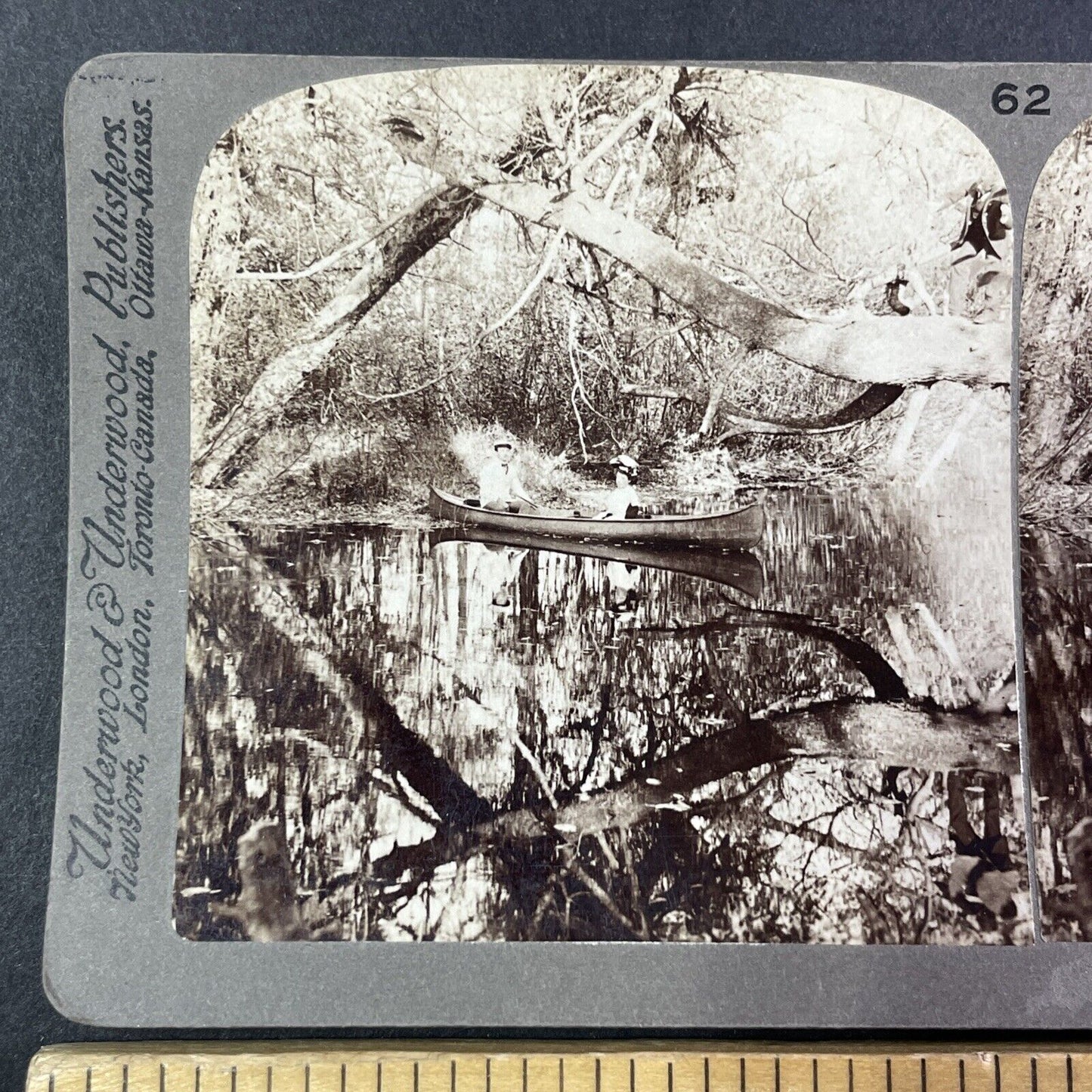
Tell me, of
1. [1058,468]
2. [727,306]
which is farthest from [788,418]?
[1058,468]

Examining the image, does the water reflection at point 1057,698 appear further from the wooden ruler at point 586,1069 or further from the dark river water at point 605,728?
the wooden ruler at point 586,1069

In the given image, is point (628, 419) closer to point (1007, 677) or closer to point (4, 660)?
point (1007, 677)

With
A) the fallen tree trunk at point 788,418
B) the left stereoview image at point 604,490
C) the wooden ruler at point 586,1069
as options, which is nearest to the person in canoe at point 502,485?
the left stereoview image at point 604,490

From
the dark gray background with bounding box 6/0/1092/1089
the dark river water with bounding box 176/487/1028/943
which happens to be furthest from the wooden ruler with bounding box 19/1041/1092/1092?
the dark gray background with bounding box 6/0/1092/1089

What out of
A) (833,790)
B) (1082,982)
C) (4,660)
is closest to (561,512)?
(833,790)

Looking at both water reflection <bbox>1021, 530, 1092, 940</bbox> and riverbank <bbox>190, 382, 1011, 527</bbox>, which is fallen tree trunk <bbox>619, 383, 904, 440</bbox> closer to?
riverbank <bbox>190, 382, 1011, 527</bbox>

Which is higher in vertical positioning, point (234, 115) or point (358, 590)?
point (234, 115)
